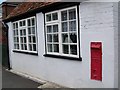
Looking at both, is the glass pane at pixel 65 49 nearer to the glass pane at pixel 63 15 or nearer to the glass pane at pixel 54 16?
the glass pane at pixel 63 15

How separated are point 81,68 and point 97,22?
6.01ft

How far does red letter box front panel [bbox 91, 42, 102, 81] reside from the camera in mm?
6622

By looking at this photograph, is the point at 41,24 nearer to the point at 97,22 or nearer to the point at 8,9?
the point at 97,22

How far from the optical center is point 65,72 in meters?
8.19

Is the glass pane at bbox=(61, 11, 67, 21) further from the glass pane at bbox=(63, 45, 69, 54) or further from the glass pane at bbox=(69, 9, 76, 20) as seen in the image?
the glass pane at bbox=(63, 45, 69, 54)

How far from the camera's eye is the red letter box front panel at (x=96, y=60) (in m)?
6.62

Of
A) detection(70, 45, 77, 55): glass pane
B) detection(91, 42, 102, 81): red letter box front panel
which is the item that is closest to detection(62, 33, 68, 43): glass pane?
detection(70, 45, 77, 55): glass pane

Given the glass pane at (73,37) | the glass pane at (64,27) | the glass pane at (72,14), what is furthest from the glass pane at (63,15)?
the glass pane at (73,37)

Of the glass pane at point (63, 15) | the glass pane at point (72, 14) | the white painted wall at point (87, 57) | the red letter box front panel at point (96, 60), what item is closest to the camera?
the white painted wall at point (87, 57)

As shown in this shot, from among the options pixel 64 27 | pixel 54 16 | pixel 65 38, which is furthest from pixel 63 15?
pixel 65 38

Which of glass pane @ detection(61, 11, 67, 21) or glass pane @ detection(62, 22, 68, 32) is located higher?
glass pane @ detection(61, 11, 67, 21)

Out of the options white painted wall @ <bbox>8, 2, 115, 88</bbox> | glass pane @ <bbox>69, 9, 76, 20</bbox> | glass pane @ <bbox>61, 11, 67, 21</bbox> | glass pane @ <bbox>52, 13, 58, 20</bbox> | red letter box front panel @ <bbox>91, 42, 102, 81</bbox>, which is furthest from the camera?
glass pane @ <bbox>52, 13, 58, 20</bbox>

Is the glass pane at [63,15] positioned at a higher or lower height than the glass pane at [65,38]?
higher

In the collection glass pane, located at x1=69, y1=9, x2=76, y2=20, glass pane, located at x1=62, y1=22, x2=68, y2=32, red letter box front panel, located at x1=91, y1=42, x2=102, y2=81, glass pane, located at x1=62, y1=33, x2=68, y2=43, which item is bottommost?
red letter box front panel, located at x1=91, y1=42, x2=102, y2=81
